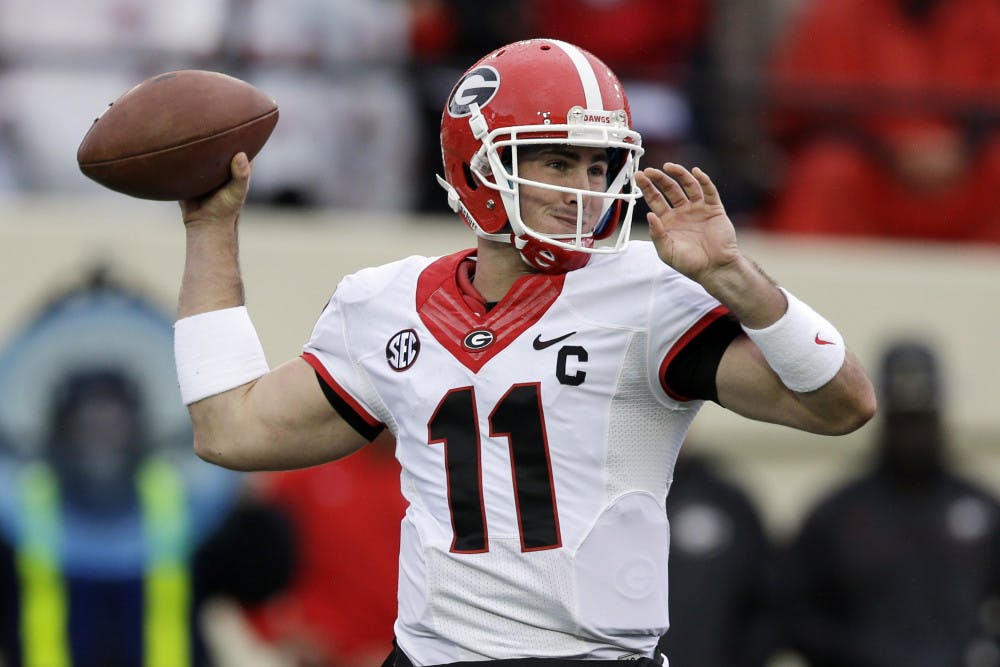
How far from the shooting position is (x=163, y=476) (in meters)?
6.35

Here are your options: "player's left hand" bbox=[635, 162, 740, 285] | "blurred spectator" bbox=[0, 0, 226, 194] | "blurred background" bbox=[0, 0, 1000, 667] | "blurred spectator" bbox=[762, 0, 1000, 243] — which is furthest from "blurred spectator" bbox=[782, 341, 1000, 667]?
"player's left hand" bbox=[635, 162, 740, 285]

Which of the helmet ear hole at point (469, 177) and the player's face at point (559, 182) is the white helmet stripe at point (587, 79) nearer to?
the player's face at point (559, 182)

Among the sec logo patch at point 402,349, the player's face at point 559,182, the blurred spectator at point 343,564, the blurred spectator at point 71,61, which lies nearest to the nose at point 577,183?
the player's face at point 559,182

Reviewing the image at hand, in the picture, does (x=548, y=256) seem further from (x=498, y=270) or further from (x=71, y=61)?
(x=71, y=61)

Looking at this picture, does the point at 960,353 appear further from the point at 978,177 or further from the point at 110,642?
the point at 110,642

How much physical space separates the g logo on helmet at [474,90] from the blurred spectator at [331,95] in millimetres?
3608

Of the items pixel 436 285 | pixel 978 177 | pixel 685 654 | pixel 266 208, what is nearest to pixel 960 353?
pixel 978 177

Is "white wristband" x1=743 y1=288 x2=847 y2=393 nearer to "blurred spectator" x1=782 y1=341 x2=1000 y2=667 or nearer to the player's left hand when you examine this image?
the player's left hand

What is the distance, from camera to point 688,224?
10.7ft

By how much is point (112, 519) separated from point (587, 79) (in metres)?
3.28

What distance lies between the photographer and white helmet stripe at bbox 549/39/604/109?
136 inches

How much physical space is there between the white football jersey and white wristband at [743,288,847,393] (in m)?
0.16

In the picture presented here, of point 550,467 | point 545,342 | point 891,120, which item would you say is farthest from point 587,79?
point 891,120

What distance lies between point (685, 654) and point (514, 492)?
3.05 meters
